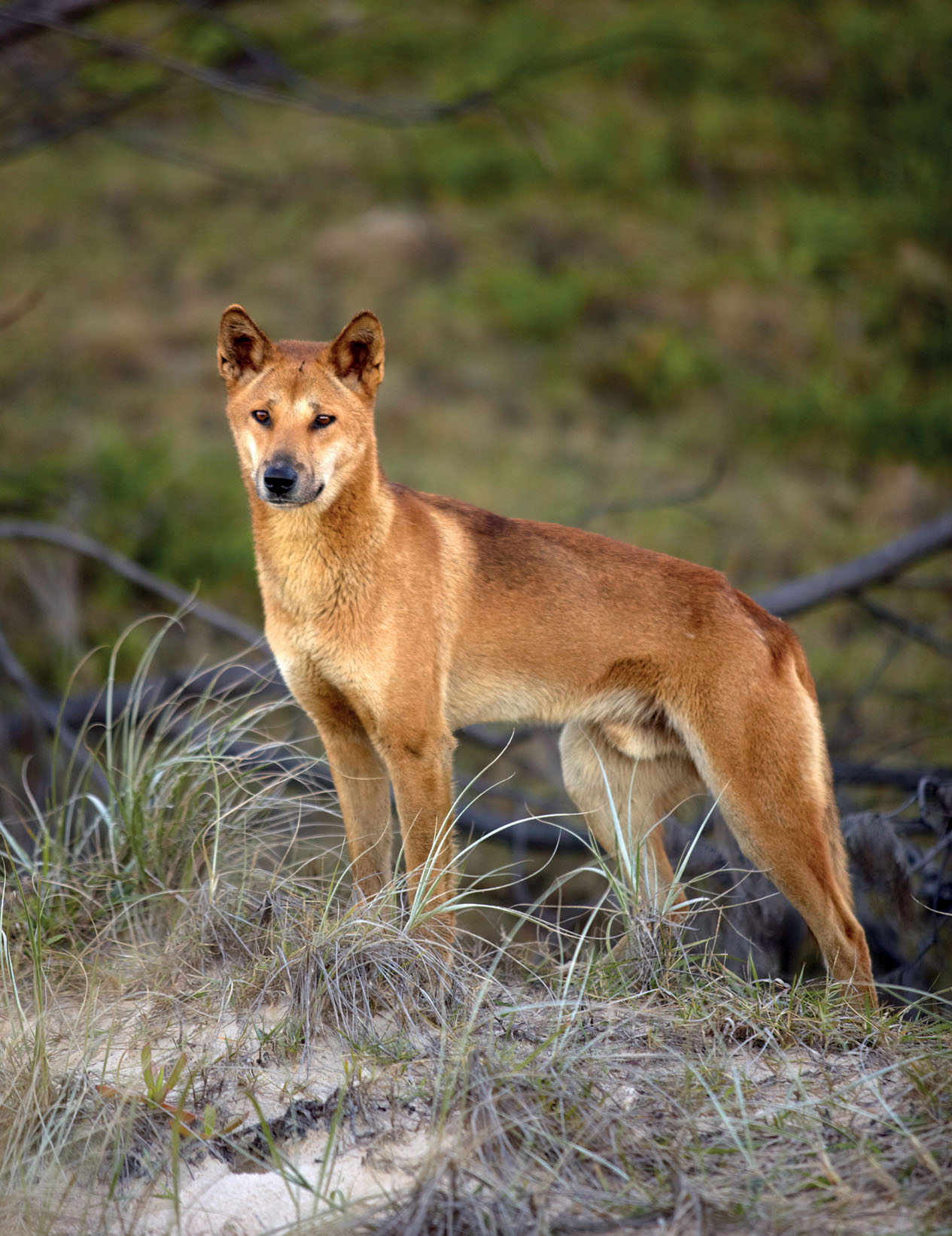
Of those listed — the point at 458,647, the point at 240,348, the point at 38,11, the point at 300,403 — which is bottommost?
the point at 458,647

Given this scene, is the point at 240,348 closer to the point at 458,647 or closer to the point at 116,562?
the point at 458,647

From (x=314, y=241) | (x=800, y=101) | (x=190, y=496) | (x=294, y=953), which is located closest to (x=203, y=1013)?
(x=294, y=953)

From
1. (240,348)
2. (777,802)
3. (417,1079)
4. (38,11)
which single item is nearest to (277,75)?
(38,11)

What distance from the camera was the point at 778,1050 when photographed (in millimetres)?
2934

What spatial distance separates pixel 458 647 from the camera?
3.93 meters

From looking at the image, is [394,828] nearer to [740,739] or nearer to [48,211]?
[740,739]

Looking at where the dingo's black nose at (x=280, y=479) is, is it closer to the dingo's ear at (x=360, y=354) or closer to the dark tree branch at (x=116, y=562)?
the dingo's ear at (x=360, y=354)

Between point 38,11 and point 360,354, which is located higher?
point 38,11

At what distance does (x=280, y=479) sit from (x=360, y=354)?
649mm

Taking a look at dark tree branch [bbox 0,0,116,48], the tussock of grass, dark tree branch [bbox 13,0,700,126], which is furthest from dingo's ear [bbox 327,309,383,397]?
dark tree branch [bbox 0,0,116,48]

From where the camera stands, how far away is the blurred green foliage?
→ 396 inches

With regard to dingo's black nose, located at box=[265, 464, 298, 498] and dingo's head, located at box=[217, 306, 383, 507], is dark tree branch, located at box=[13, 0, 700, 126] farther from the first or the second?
dingo's black nose, located at box=[265, 464, 298, 498]

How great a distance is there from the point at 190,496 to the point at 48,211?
20.3 ft

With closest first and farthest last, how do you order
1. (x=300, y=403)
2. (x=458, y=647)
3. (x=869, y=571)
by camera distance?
(x=300, y=403) < (x=458, y=647) < (x=869, y=571)
